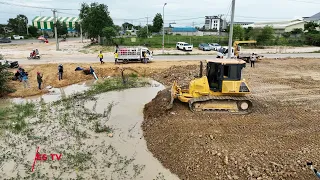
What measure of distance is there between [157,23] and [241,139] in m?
75.6

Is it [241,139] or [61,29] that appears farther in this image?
[61,29]

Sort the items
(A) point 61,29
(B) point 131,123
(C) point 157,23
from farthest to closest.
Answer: (C) point 157,23, (A) point 61,29, (B) point 131,123

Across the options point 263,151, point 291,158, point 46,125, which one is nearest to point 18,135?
point 46,125

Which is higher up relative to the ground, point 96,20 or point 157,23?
point 157,23

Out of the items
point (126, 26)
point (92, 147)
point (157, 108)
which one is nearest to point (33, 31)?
point (126, 26)

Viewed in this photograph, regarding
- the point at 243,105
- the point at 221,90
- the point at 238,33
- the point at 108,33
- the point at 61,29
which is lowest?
the point at 243,105

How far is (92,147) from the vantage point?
9.34m

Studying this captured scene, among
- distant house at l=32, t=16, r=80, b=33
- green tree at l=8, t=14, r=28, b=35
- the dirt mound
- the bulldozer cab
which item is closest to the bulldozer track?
the bulldozer cab

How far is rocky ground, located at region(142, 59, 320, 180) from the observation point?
7590mm

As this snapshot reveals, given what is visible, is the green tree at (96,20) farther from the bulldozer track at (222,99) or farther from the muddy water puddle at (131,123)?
the bulldozer track at (222,99)

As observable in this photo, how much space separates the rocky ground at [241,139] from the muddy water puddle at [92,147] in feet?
1.71

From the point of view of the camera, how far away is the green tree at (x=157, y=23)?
264 ft

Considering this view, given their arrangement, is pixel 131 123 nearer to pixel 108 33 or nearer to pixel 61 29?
pixel 108 33

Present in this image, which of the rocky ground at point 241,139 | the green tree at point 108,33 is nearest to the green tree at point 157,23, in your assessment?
the green tree at point 108,33
